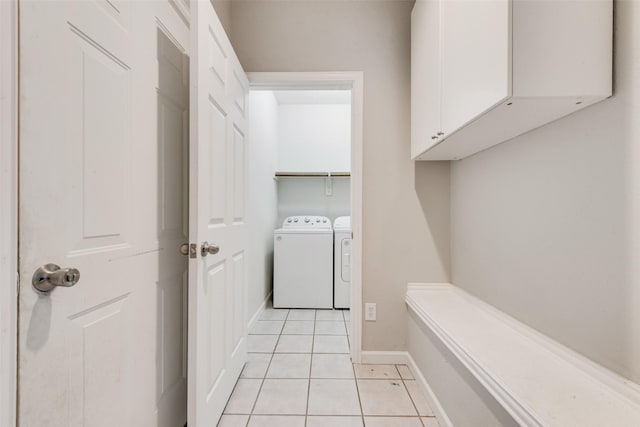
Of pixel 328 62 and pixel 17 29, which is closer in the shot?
pixel 17 29

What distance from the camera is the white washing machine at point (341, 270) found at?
3.15 meters

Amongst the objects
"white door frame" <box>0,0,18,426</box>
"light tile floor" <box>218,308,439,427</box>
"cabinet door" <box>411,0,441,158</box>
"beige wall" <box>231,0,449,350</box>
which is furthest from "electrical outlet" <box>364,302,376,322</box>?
"white door frame" <box>0,0,18,426</box>

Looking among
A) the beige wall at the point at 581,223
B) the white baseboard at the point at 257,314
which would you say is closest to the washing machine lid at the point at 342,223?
the white baseboard at the point at 257,314

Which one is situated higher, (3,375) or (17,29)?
(17,29)

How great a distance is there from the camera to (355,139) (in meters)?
2.01

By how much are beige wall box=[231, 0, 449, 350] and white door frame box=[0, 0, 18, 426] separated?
1.56m

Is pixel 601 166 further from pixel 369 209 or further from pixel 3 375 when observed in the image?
pixel 3 375

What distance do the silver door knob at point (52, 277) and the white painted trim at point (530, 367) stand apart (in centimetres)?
118

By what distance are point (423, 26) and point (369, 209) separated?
108 cm

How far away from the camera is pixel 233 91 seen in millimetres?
1641

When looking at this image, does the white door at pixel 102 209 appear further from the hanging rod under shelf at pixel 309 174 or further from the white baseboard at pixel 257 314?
the hanging rod under shelf at pixel 309 174

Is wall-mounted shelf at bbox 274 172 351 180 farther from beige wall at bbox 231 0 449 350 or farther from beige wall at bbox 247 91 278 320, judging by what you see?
beige wall at bbox 231 0 449 350

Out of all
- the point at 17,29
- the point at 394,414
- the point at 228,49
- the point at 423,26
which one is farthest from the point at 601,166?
the point at 228,49

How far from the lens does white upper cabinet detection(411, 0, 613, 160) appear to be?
2.95 feet
